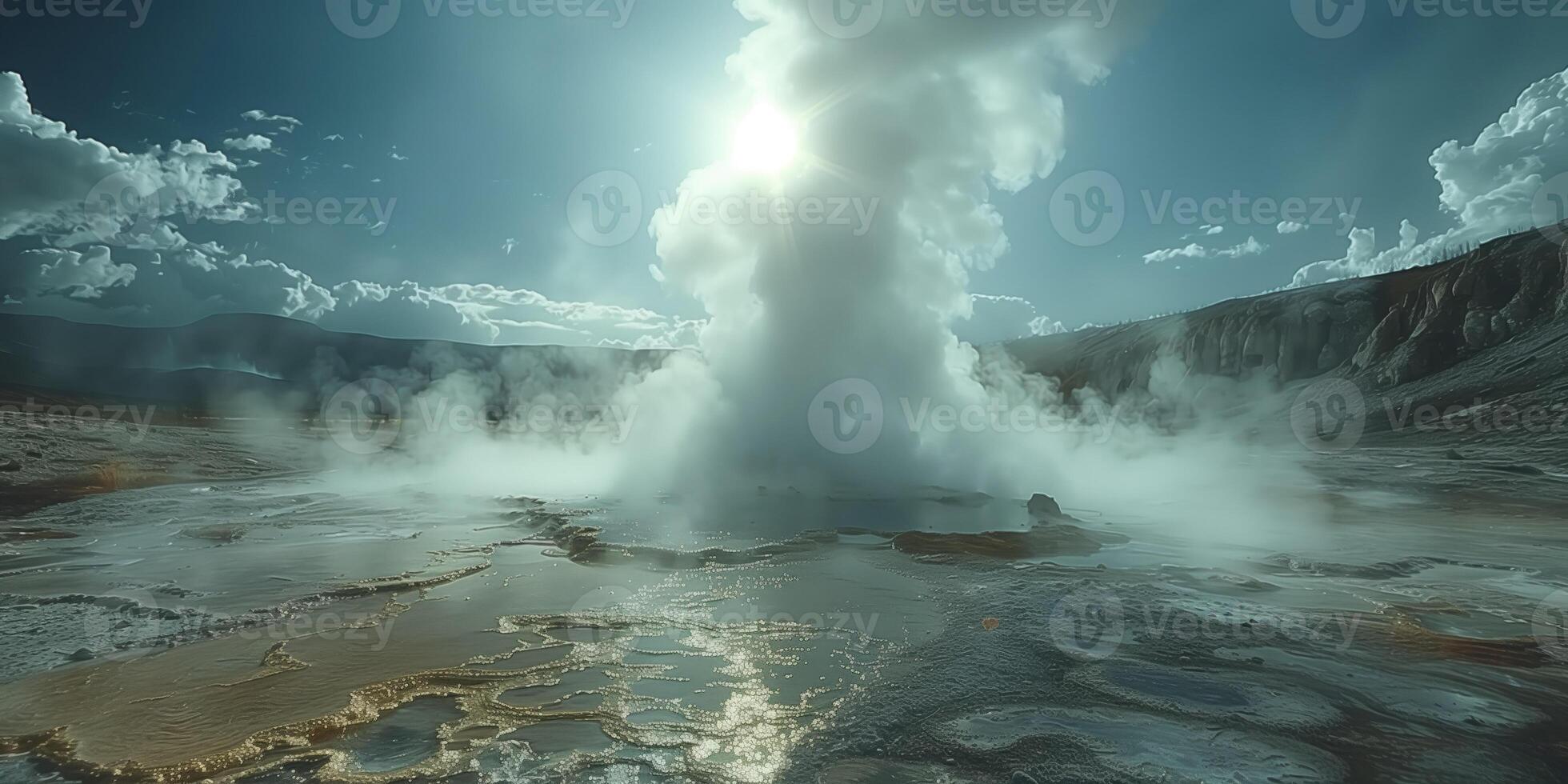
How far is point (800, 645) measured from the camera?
546 cm

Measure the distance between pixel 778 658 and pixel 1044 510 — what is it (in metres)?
7.83

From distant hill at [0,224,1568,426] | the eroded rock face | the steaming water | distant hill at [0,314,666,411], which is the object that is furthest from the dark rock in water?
distant hill at [0,314,666,411]

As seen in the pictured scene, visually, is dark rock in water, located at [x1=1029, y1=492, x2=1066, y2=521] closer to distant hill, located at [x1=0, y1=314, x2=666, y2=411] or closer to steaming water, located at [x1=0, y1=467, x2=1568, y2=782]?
steaming water, located at [x1=0, y1=467, x2=1568, y2=782]

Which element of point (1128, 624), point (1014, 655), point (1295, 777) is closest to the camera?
point (1295, 777)

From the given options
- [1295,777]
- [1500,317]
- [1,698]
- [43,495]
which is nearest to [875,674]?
[1295,777]

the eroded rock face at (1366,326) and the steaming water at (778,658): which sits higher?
the eroded rock face at (1366,326)

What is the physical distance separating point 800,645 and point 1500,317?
4970cm

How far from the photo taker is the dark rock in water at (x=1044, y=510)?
37.2ft

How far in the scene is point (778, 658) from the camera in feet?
17.0

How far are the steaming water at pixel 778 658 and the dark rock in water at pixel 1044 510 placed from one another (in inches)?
51.4

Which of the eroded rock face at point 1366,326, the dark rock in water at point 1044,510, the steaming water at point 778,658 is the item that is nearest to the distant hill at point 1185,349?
the eroded rock face at point 1366,326

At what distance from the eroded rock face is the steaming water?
38.4m

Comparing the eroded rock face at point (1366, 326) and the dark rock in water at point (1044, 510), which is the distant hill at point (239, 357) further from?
the dark rock in water at point (1044, 510)

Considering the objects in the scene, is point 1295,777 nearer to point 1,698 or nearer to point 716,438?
point 1,698
